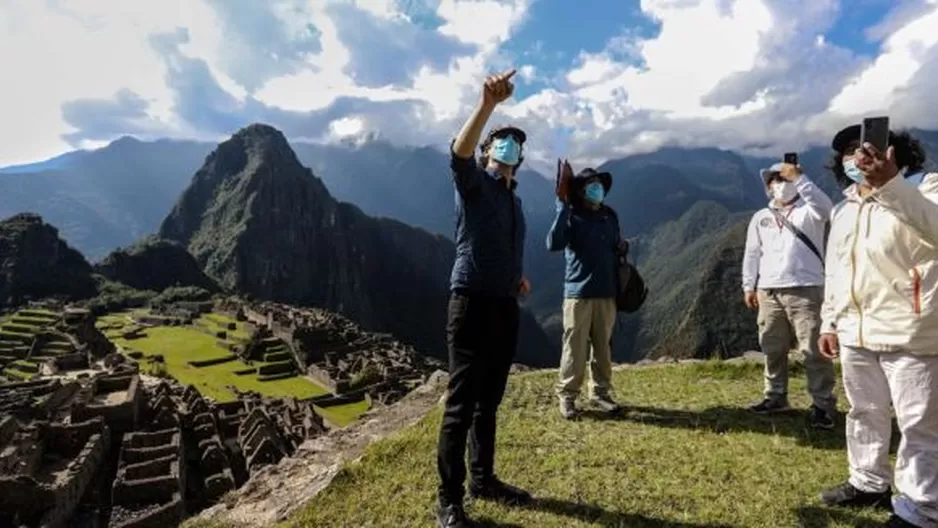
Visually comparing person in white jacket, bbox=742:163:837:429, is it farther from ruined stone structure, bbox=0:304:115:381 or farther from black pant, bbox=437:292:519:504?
ruined stone structure, bbox=0:304:115:381

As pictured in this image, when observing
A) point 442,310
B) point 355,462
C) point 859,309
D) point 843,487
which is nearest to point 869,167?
point 859,309

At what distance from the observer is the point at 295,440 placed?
24.9 meters

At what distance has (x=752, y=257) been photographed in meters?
6.23

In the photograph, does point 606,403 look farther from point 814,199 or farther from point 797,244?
point 814,199

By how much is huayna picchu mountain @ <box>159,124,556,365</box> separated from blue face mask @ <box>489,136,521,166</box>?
106954 mm

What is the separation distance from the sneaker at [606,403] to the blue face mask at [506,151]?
3218 millimetres

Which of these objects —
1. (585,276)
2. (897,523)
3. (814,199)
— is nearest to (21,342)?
(585,276)

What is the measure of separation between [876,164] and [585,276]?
2.88 metres

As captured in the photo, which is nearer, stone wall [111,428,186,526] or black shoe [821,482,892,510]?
black shoe [821,482,892,510]

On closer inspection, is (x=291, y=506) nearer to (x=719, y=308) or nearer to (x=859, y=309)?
(x=859, y=309)

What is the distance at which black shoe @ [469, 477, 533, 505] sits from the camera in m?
3.98

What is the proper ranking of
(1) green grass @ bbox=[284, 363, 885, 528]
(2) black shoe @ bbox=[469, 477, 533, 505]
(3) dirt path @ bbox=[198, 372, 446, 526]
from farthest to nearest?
(3) dirt path @ bbox=[198, 372, 446, 526]
(2) black shoe @ bbox=[469, 477, 533, 505]
(1) green grass @ bbox=[284, 363, 885, 528]

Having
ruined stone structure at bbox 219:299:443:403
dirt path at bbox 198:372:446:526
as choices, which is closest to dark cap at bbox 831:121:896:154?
dirt path at bbox 198:372:446:526

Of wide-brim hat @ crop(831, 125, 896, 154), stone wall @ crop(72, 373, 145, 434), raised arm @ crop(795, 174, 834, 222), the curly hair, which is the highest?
wide-brim hat @ crop(831, 125, 896, 154)
